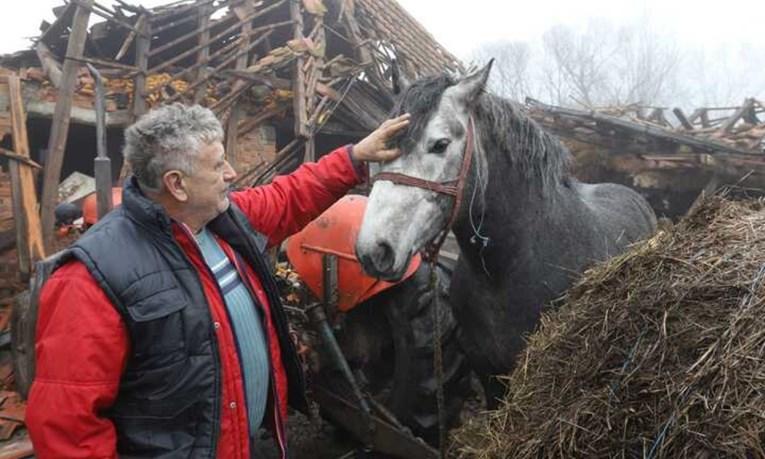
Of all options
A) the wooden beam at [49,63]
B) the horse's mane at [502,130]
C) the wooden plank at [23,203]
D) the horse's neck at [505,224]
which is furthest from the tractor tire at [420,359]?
the wooden beam at [49,63]

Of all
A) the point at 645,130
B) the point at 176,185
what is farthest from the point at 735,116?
the point at 176,185

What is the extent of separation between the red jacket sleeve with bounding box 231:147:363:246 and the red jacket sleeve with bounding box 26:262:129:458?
925 mm

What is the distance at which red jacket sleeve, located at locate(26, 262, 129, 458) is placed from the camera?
58.3 inches

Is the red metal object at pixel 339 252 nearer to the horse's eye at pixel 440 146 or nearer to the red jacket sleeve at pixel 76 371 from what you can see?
the horse's eye at pixel 440 146

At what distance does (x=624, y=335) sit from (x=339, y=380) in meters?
2.47

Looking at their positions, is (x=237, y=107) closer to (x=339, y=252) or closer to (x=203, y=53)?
(x=203, y=53)

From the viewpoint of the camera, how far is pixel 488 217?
2580 millimetres

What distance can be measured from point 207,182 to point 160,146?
179 millimetres

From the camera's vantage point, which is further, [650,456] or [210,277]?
[210,277]

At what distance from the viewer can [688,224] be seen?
6.36 ft

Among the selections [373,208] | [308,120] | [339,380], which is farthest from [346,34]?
[373,208]

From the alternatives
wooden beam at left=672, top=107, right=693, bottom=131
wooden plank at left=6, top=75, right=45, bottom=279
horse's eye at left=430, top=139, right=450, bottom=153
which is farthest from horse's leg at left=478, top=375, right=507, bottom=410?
wooden beam at left=672, top=107, right=693, bottom=131

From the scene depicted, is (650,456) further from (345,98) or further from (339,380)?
(345,98)

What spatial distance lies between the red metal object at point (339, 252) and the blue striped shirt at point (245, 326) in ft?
5.05
